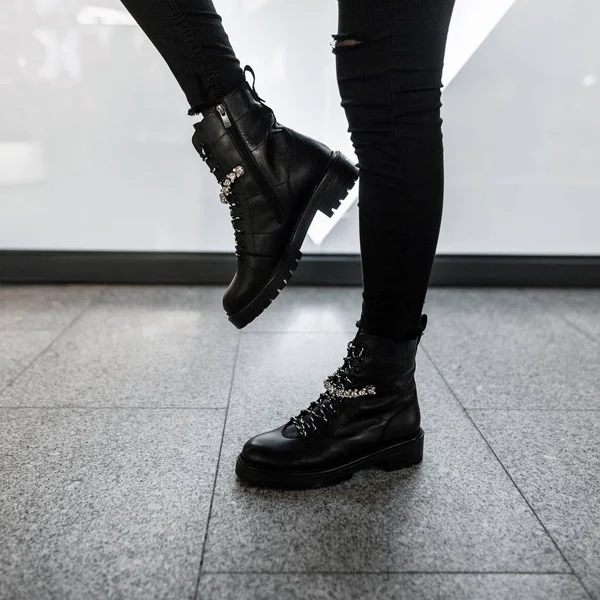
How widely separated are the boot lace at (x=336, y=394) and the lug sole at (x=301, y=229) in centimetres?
13

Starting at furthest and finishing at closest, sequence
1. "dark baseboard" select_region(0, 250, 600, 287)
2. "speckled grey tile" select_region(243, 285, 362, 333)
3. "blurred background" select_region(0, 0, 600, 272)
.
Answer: "dark baseboard" select_region(0, 250, 600, 287) → "blurred background" select_region(0, 0, 600, 272) → "speckled grey tile" select_region(243, 285, 362, 333)

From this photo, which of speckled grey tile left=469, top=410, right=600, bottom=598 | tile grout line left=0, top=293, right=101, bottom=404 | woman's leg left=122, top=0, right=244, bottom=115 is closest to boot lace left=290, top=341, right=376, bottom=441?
speckled grey tile left=469, top=410, right=600, bottom=598

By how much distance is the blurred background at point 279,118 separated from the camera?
1552mm

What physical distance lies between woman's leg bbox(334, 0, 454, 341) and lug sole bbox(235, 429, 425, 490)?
159 millimetres

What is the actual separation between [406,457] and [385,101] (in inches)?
17.9

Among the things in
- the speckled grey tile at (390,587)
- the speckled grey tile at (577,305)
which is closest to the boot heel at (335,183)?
the speckled grey tile at (390,587)

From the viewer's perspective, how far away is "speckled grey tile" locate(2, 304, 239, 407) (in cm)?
104

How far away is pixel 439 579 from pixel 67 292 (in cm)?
136

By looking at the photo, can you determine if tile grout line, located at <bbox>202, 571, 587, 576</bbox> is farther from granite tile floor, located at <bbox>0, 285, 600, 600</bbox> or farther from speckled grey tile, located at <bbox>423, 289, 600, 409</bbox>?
speckled grey tile, located at <bbox>423, 289, 600, 409</bbox>

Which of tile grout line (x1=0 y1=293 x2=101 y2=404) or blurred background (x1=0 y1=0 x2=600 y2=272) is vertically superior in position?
blurred background (x1=0 y1=0 x2=600 y2=272)

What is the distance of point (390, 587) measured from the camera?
0.61 metres

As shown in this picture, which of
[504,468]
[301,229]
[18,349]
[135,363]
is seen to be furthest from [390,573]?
[18,349]

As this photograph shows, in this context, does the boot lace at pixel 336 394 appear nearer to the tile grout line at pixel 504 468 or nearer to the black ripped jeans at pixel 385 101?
the black ripped jeans at pixel 385 101

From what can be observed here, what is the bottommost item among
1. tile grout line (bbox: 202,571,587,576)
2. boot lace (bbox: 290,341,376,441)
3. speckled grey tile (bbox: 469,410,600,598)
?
speckled grey tile (bbox: 469,410,600,598)
